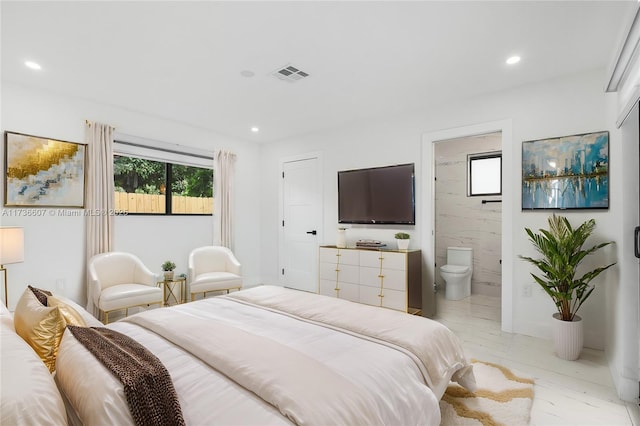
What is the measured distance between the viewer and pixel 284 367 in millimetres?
1353

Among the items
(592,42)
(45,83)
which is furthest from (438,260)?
(45,83)

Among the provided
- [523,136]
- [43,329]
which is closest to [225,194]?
[43,329]

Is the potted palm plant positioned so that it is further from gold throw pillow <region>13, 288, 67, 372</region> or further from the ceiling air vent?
gold throw pillow <region>13, 288, 67, 372</region>

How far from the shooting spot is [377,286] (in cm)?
404

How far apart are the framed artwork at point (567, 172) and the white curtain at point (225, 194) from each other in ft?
13.4

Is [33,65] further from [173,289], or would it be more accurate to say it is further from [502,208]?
[502,208]

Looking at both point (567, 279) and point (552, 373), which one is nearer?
point (552, 373)

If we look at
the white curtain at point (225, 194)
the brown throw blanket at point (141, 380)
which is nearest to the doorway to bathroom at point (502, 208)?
the white curtain at point (225, 194)

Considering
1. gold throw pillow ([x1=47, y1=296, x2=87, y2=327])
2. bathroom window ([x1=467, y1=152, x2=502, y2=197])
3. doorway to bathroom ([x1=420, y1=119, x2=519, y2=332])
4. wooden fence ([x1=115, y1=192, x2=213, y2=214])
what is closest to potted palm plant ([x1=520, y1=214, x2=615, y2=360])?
doorway to bathroom ([x1=420, y1=119, x2=519, y2=332])

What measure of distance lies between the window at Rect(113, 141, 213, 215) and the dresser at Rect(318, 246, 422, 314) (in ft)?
7.03

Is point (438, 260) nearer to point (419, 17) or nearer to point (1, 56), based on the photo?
point (419, 17)

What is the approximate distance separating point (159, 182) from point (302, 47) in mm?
3041

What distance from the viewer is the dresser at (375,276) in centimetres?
385

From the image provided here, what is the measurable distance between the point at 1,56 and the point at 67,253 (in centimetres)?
203
